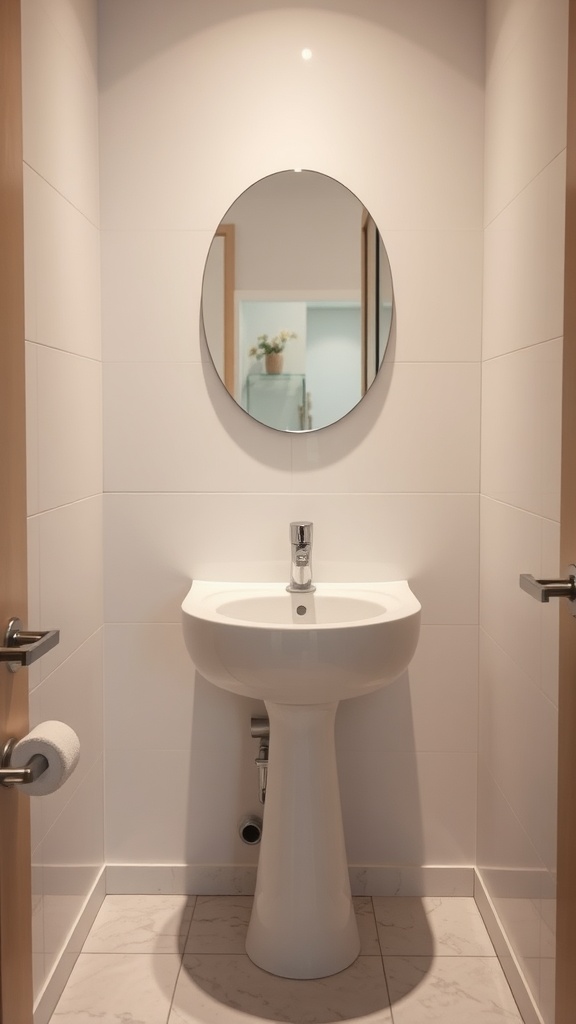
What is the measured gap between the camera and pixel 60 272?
1.85 meters

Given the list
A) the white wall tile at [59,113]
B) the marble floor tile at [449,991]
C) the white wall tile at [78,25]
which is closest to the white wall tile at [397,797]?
the marble floor tile at [449,991]

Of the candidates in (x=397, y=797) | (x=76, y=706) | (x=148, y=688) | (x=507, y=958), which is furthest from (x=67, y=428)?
(x=507, y=958)

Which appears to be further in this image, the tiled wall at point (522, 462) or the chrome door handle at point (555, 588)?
the tiled wall at point (522, 462)

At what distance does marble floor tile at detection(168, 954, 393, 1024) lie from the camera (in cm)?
180

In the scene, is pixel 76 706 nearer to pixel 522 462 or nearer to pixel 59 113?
pixel 522 462

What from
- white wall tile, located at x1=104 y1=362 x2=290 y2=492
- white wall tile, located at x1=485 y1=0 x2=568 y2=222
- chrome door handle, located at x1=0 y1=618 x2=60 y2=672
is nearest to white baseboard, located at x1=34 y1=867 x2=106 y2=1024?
chrome door handle, located at x1=0 y1=618 x2=60 y2=672

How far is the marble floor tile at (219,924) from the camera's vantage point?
2.04 m

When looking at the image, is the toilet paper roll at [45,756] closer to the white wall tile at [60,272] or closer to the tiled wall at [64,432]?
the tiled wall at [64,432]

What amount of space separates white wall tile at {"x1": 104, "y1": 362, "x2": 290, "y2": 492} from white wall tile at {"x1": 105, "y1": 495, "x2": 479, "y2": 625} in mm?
56

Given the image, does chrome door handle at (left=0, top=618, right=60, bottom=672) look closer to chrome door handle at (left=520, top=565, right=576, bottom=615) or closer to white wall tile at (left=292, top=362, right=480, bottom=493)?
chrome door handle at (left=520, top=565, right=576, bottom=615)

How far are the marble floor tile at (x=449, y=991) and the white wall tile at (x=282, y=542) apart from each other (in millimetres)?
789

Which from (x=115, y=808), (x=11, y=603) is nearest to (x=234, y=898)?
(x=115, y=808)

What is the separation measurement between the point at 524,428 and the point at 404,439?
0.46 m

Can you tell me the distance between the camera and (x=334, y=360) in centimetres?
221
